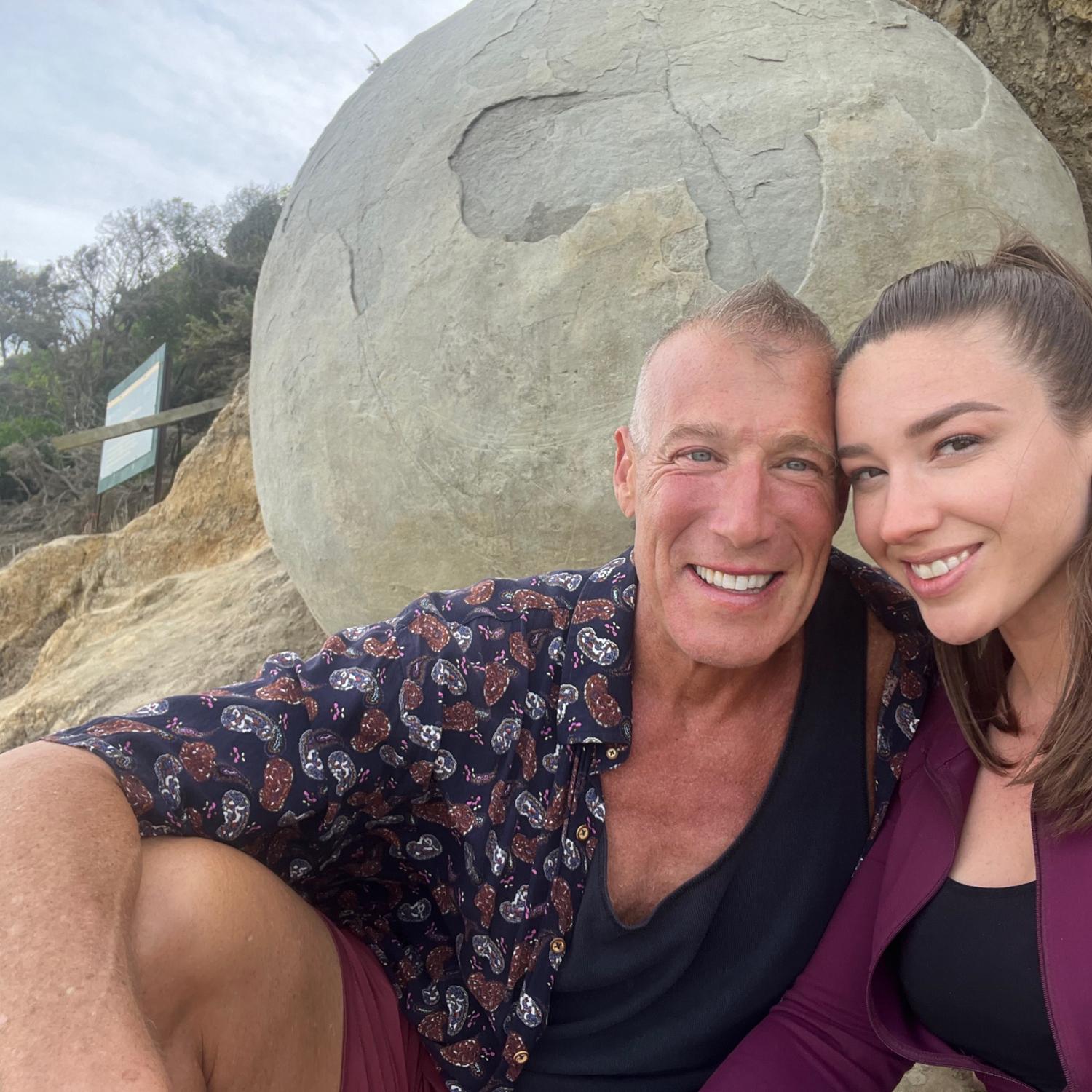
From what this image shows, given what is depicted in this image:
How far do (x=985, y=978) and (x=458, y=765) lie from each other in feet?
2.53

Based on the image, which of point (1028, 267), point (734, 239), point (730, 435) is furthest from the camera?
point (734, 239)

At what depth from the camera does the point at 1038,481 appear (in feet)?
4.15

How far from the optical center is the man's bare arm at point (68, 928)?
3.55 ft

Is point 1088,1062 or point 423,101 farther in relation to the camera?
point 423,101

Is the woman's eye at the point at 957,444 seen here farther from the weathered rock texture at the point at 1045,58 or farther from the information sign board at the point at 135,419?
the information sign board at the point at 135,419

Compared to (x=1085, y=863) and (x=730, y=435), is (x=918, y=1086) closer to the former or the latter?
(x=1085, y=863)

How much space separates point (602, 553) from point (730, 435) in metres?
0.90

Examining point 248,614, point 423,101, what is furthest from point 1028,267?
point 248,614

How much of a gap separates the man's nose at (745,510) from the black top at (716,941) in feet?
1.02

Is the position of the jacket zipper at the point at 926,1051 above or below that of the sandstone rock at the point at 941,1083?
above


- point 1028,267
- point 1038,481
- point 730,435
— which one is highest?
point 1028,267

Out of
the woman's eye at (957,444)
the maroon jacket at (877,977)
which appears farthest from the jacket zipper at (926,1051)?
the woman's eye at (957,444)

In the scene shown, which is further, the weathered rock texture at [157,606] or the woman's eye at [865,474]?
the weathered rock texture at [157,606]

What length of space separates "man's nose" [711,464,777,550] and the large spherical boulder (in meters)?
0.78
